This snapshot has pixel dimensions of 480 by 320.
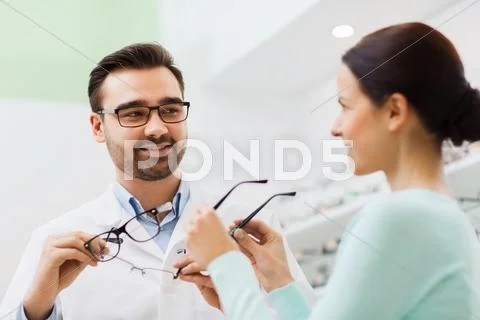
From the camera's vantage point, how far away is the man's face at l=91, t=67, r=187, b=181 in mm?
770

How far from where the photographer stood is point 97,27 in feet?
3.05

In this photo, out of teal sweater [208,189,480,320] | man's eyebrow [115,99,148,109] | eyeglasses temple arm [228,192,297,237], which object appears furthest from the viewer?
man's eyebrow [115,99,148,109]

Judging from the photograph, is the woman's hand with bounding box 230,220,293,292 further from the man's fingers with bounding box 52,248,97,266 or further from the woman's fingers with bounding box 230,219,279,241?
the man's fingers with bounding box 52,248,97,266

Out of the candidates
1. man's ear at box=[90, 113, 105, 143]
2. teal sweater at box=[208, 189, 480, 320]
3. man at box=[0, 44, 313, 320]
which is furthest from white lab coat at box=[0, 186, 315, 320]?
teal sweater at box=[208, 189, 480, 320]

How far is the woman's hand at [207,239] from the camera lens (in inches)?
23.4

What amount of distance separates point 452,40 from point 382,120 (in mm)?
107

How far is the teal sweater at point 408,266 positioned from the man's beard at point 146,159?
0.30 meters

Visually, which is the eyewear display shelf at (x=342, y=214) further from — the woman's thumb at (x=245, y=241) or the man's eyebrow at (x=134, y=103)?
the man's eyebrow at (x=134, y=103)

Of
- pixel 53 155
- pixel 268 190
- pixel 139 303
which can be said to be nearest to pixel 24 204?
pixel 53 155

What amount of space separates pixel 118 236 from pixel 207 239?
8.1 inches

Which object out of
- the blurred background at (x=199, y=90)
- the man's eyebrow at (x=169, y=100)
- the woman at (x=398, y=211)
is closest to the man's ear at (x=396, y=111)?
the woman at (x=398, y=211)

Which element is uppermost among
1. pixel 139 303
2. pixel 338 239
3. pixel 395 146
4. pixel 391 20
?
pixel 391 20

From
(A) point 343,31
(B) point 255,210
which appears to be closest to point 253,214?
(B) point 255,210

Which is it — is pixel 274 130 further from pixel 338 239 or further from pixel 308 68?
pixel 338 239
